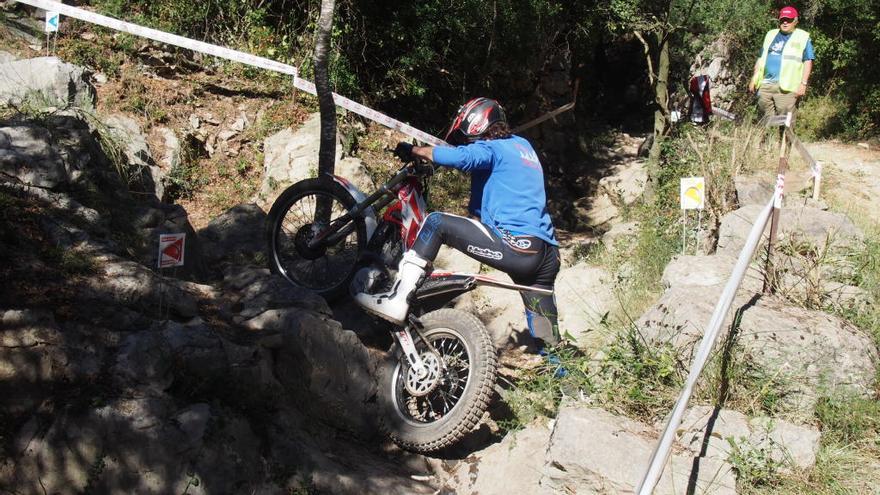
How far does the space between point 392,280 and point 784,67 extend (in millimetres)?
6295

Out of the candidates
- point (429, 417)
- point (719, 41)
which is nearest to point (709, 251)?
point (429, 417)

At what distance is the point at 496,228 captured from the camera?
510 cm

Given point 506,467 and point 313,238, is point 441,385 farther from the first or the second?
point 313,238

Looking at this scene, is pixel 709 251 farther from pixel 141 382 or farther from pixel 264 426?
pixel 141 382

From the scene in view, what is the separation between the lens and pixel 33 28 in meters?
8.80

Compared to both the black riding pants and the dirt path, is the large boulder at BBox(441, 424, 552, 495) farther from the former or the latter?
the dirt path

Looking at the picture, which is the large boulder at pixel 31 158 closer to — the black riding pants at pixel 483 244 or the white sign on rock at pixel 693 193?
the black riding pants at pixel 483 244

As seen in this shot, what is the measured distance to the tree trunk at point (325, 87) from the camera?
243 inches

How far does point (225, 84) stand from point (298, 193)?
447 centimetres

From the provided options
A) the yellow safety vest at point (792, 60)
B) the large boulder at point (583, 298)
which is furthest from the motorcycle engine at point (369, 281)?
the yellow safety vest at point (792, 60)

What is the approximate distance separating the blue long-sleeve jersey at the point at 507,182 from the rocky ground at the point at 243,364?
0.82 m

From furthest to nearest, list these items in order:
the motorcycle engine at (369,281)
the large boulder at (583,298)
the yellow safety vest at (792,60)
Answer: the yellow safety vest at (792,60) < the large boulder at (583,298) < the motorcycle engine at (369,281)

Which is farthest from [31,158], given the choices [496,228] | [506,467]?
[506,467]

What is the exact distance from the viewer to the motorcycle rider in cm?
499
